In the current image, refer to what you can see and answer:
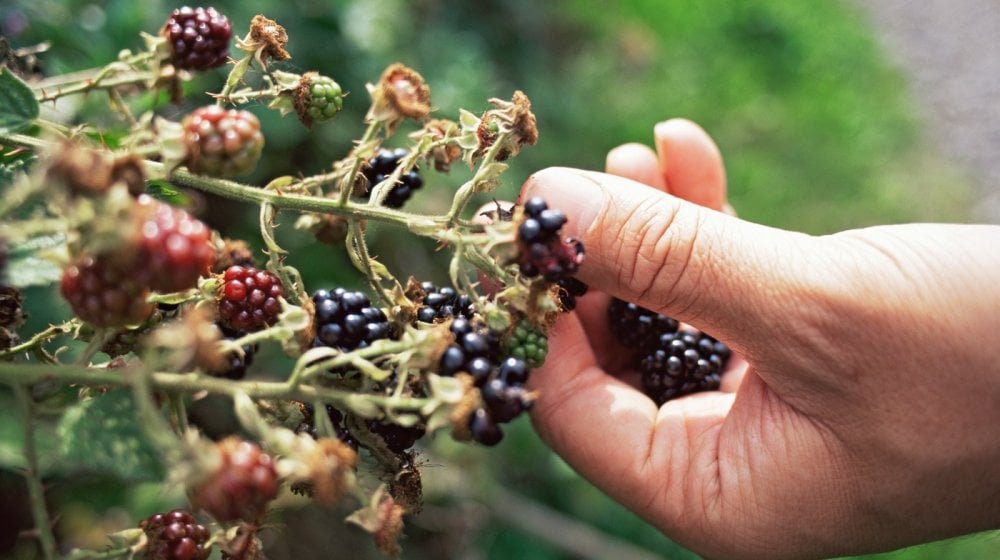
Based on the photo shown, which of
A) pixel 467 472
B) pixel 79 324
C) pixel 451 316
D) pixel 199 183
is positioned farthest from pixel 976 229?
pixel 467 472

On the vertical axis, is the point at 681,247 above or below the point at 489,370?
above

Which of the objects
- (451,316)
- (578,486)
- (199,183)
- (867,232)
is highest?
(867,232)

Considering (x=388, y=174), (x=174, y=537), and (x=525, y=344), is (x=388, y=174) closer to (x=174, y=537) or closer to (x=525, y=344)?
(x=525, y=344)

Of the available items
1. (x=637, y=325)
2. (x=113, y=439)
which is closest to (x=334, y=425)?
(x=113, y=439)

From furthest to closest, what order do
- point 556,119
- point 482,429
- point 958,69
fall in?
point 958,69 → point 556,119 → point 482,429

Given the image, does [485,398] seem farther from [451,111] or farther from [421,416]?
[451,111]
